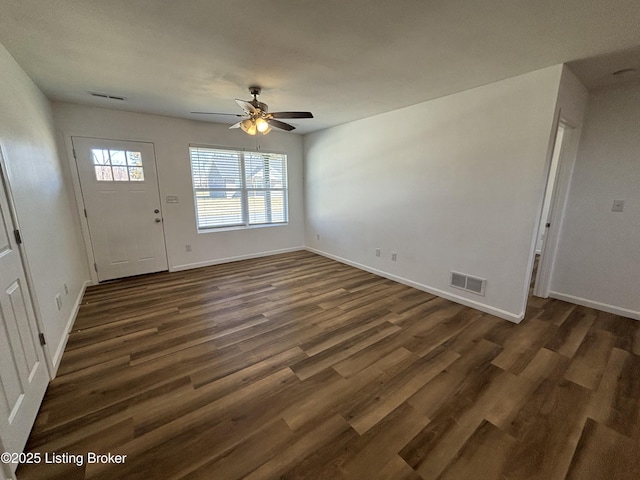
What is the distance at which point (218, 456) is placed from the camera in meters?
1.38

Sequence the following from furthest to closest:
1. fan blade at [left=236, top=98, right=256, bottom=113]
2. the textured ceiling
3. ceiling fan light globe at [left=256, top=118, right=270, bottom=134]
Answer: ceiling fan light globe at [left=256, top=118, right=270, bottom=134] < fan blade at [left=236, top=98, right=256, bottom=113] < the textured ceiling

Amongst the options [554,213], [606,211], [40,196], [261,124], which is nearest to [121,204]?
[40,196]

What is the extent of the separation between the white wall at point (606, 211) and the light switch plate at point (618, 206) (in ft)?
0.10

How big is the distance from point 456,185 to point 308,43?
2.24m

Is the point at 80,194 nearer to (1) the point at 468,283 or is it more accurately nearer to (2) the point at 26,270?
(2) the point at 26,270

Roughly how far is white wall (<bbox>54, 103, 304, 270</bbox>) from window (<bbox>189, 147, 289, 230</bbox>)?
0.50ft

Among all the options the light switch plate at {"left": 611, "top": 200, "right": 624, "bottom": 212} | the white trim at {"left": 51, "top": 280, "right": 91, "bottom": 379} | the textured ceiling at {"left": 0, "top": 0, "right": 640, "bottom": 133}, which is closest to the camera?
the textured ceiling at {"left": 0, "top": 0, "right": 640, "bottom": 133}

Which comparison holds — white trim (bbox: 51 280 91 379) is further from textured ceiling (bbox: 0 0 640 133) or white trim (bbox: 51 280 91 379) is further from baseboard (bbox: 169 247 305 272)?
textured ceiling (bbox: 0 0 640 133)

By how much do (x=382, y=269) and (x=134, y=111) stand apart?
14.6 feet

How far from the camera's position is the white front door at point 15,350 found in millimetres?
1330

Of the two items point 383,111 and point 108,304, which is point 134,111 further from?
point 383,111

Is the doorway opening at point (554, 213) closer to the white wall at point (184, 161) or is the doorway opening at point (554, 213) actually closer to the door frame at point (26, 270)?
the white wall at point (184, 161)

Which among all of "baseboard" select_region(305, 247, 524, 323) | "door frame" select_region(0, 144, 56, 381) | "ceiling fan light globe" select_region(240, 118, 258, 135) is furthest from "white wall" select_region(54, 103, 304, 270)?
"door frame" select_region(0, 144, 56, 381)

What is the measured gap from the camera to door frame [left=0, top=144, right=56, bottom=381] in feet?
5.23
